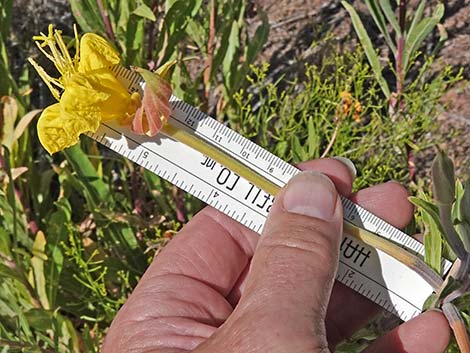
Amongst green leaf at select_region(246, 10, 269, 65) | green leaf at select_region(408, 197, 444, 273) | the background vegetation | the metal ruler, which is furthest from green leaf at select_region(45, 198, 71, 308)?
green leaf at select_region(408, 197, 444, 273)

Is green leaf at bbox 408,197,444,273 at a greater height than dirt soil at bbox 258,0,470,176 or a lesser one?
lesser

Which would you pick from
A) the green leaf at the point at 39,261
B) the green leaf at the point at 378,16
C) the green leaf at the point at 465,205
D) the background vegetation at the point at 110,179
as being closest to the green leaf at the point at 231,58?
the background vegetation at the point at 110,179

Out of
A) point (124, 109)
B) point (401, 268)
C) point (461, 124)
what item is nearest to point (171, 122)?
point (124, 109)

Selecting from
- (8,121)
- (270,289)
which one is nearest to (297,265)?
(270,289)

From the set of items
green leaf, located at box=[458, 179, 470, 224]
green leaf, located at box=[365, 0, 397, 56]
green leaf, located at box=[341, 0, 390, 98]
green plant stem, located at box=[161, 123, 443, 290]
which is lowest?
green plant stem, located at box=[161, 123, 443, 290]

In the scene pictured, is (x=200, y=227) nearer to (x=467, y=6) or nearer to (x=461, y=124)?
(x=461, y=124)

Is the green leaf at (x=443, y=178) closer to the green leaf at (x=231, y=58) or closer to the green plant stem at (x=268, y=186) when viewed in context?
the green plant stem at (x=268, y=186)

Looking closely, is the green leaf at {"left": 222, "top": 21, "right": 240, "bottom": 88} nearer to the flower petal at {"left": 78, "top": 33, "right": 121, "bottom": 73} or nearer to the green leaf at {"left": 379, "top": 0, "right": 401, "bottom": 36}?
the green leaf at {"left": 379, "top": 0, "right": 401, "bottom": 36}
